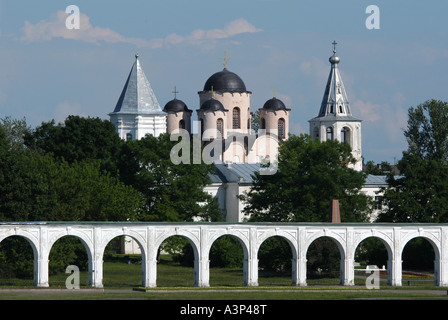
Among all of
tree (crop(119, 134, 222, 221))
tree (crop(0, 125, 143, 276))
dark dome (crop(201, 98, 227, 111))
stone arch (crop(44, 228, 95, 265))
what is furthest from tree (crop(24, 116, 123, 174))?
stone arch (crop(44, 228, 95, 265))

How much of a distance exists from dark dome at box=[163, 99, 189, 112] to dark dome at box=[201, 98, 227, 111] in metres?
5.26

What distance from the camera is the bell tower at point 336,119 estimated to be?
101 metres

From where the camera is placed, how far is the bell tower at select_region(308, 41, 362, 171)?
3967 inches

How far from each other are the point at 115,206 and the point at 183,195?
20.1ft

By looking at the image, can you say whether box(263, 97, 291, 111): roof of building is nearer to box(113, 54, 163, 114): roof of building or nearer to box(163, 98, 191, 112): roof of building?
box(163, 98, 191, 112): roof of building

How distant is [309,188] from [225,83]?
41.7m

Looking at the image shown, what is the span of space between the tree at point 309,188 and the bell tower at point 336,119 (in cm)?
2589

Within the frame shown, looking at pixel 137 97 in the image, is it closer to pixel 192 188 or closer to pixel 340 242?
pixel 192 188

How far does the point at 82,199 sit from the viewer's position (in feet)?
221

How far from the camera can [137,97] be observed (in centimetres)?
9956

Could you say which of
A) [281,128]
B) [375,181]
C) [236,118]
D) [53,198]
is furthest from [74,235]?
[281,128]

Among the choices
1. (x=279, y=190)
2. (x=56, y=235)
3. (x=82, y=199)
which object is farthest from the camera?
(x=279, y=190)
